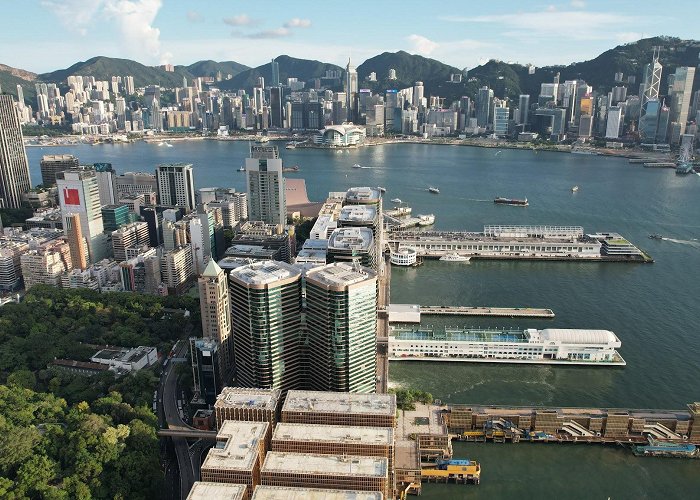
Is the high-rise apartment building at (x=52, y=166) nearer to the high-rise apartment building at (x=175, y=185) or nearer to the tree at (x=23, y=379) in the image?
the high-rise apartment building at (x=175, y=185)

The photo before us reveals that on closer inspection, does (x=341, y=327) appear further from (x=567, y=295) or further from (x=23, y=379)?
(x=567, y=295)

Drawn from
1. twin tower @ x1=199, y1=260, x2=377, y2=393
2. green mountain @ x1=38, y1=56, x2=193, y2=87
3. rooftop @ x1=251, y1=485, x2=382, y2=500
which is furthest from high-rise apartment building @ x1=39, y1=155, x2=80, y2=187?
green mountain @ x1=38, y1=56, x2=193, y2=87

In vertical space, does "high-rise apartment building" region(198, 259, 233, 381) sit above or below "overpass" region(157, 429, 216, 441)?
above

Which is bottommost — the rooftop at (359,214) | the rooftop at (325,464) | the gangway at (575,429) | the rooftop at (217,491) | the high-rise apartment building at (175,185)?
the gangway at (575,429)

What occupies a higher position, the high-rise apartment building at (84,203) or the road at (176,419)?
the high-rise apartment building at (84,203)

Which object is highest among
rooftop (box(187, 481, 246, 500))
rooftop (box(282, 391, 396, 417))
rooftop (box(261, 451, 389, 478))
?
rooftop (box(282, 391, 396, 417))

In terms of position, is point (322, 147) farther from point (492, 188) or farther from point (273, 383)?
point (273, 383)

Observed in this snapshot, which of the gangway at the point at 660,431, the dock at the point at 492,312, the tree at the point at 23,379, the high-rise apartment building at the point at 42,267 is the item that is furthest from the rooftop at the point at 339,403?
the high-rise apartment building at the point at 42,267

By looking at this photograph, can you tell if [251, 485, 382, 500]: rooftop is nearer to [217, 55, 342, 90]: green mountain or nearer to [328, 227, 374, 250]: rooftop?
[328, 227, 374, 250]: rooftop

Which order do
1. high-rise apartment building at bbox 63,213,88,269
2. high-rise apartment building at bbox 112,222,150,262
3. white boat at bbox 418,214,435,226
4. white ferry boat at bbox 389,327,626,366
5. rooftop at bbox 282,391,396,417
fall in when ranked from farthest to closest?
white boat at bbox 418,214,435,226 → high-rise apartment building at bbox 112,222,150,262 → high-rise apartment building at bbox 63,213,88,269 → white ferry boat at bbox 389,327,626,366 → rooftop at bbox 282,391,396,417
